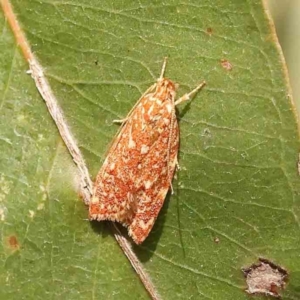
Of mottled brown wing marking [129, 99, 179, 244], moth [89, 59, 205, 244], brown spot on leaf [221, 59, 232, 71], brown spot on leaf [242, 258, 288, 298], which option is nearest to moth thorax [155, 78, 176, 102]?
moth [89, 59, 205, 244]

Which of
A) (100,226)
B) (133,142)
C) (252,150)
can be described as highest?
(252,150)

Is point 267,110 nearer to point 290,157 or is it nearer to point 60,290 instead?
point 290,157

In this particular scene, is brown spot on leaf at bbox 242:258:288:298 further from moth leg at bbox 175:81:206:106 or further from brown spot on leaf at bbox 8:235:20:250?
brown spot on leaf at bbox 8:235:20:250

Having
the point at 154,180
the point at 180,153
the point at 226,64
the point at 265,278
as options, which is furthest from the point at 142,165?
the point at 265,278

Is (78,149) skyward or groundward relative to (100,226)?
skyward

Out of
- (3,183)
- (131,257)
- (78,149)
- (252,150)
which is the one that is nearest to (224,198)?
(252,150)

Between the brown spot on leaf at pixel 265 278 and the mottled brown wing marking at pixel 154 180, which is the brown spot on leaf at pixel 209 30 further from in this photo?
the brown spot on leaf at pixel 265 278

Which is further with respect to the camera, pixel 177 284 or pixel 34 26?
pixel 177 284

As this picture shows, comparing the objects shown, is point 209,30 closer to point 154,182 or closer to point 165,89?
point 165,89
